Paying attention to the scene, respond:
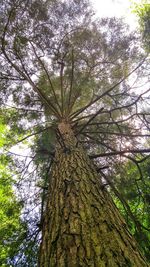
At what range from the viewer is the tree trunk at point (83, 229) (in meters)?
1.67

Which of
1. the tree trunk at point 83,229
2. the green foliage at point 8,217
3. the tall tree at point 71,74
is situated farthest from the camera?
the tall tree at point 71,74

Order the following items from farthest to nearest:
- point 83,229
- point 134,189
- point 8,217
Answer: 1. point 8,217
2. point 134,189
3. point 83,229

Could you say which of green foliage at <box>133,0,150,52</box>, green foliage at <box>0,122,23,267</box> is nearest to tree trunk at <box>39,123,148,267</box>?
green foliage at <box>0,122,23,267</box>

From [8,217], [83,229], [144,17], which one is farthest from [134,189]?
[144,17]

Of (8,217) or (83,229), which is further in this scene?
(8,217)

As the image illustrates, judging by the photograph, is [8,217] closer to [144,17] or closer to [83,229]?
[83,229]

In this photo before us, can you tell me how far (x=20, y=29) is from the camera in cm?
660

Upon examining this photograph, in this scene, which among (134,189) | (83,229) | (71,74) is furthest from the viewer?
(71,74)

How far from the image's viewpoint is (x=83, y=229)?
1.98 metres

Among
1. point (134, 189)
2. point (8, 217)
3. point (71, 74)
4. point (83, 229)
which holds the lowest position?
point (83, 229)

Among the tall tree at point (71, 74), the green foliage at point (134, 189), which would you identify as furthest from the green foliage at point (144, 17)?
the green foliage at point (134, 189)

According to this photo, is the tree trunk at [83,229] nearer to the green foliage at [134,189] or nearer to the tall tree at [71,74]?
the tall tree at [71,74]

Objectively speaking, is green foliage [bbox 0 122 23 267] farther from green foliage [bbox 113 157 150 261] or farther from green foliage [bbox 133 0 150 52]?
green foliage [bbox 133 0 150 52]

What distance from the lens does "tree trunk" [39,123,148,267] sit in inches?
65.8
